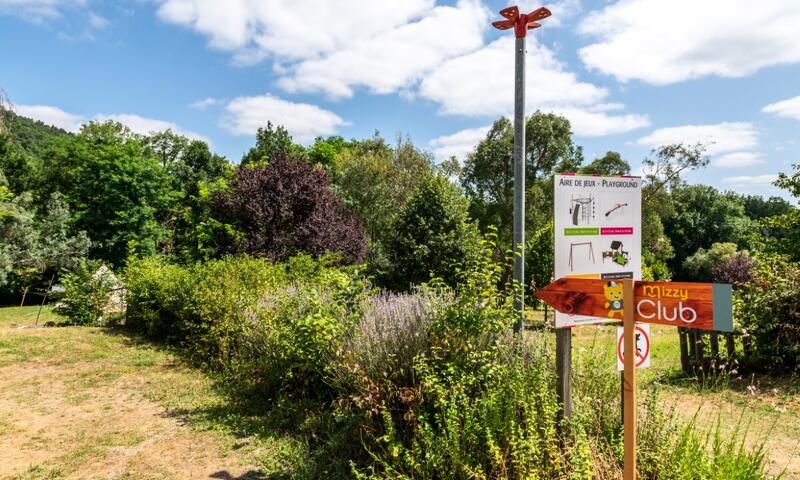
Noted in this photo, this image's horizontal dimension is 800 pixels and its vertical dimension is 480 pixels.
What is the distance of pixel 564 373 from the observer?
2.86 metres

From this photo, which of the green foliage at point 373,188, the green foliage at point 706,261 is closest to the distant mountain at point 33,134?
the green foliage at point 373,188

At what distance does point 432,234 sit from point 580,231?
1107 cm

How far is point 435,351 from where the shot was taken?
127 inches

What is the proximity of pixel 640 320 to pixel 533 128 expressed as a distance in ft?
76.7

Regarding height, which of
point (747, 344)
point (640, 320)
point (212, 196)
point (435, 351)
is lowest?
point (747, 344)

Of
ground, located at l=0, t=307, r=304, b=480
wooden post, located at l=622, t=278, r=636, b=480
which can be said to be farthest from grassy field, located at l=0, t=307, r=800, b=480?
wooden post, located at l=622, t=278, r=636, b=480

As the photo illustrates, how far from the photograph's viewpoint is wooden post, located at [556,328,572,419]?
2841mm

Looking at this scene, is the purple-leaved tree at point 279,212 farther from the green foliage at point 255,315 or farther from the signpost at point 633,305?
the signpost at point 633,305

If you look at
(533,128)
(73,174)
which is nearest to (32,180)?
(73,174)

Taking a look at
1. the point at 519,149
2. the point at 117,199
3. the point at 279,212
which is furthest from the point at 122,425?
the point at 117,199

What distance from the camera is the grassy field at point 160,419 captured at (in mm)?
3699

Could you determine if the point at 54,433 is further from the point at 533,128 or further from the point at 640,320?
the point at 533,128

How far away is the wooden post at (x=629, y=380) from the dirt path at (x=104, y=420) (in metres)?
2.74

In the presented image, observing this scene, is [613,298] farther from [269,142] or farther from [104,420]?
[269,142]
